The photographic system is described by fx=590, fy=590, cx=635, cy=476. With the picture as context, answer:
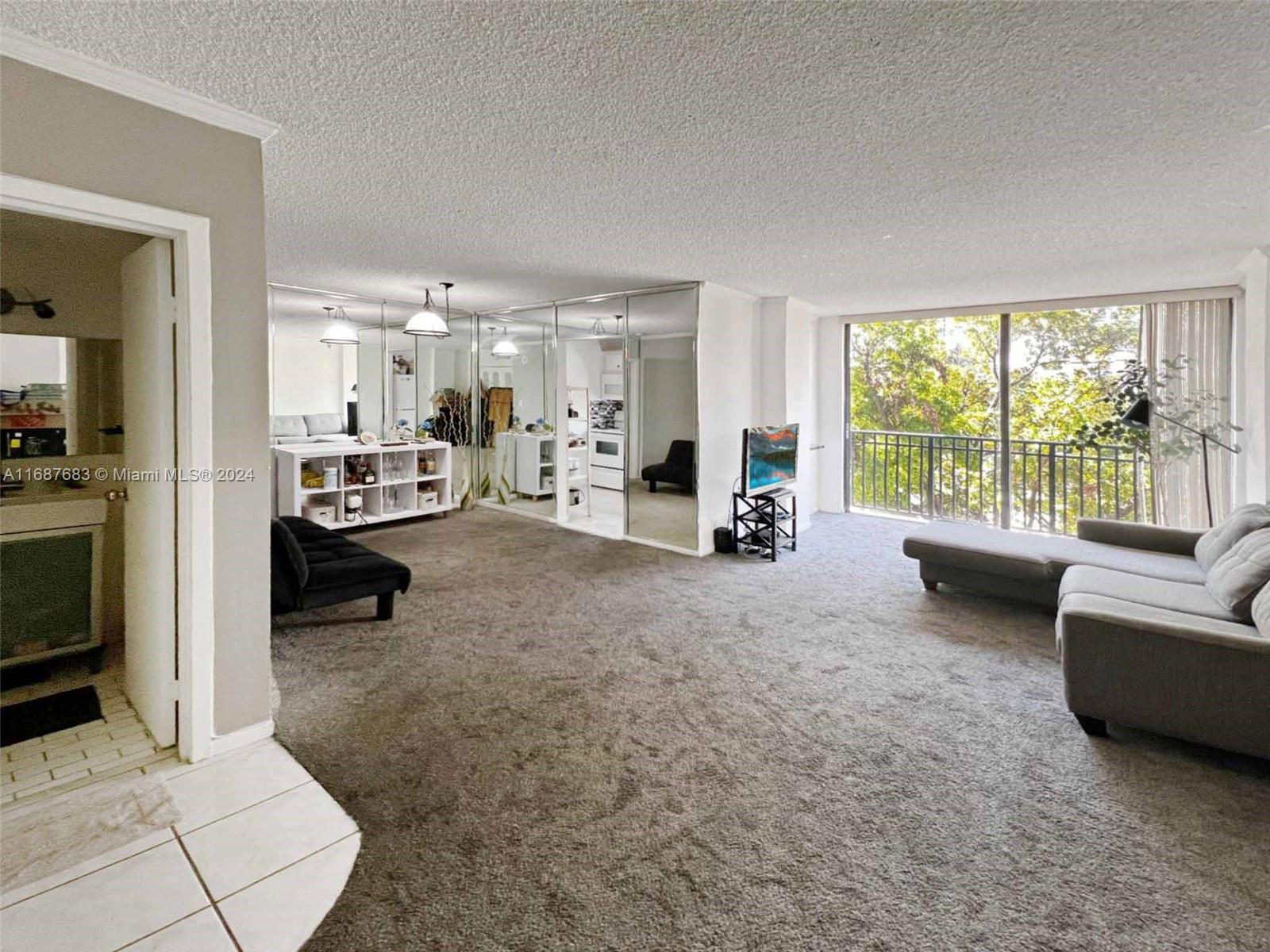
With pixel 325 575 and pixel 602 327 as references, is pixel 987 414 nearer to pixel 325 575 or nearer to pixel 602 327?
pixel 602 327

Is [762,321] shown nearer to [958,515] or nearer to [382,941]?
[958,515]

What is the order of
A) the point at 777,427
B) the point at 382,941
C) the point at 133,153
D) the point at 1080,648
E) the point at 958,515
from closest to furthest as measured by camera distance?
1. the point at 382,941
2. the point at 133,153
3. the point at 1080,648
4. the point at 777,427
5. the point at 958,515

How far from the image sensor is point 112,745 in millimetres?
2291

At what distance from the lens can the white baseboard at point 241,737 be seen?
2244mm

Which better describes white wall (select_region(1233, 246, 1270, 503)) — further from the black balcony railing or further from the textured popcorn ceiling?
the black balcony railing

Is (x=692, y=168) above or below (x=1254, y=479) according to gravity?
above

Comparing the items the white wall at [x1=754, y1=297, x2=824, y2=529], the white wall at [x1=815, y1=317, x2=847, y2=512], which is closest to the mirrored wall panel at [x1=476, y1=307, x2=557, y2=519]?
the white wall at [x1=754, y1=297, x2=824, y2=529]

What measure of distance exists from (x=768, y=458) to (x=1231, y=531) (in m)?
2.97

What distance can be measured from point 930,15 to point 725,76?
22.3 inches

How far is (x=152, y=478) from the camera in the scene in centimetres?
230

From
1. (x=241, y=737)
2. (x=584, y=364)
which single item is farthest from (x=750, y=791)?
(x=584, y=364)

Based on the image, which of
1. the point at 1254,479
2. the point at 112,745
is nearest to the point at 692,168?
the point at 112,745

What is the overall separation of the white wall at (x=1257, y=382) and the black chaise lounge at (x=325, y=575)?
561 centimetres

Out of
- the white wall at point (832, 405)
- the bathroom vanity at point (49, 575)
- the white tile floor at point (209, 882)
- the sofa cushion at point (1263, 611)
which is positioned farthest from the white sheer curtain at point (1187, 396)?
the bathroom vanity at point (49, 575)
